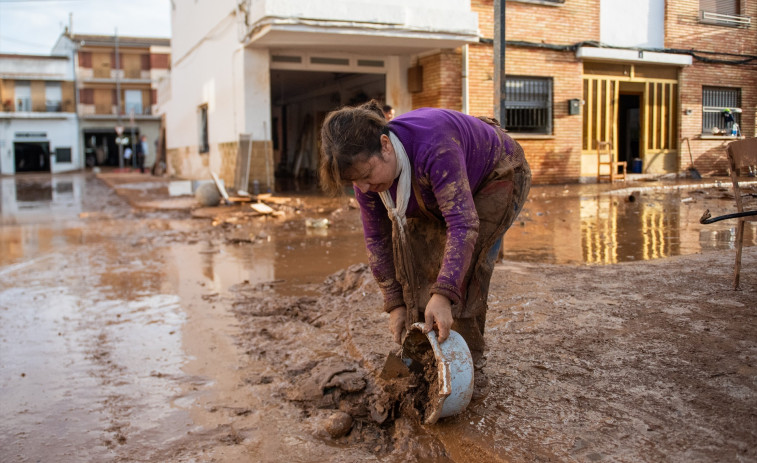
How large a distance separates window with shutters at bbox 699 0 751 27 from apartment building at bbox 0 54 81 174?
4330cm

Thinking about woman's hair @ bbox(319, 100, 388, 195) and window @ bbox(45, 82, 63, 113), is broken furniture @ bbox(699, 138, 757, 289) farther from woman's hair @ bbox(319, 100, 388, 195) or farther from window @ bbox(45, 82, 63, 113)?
window @ bbox(45, 82, 63, 113)

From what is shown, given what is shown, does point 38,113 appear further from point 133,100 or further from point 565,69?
point 565,69

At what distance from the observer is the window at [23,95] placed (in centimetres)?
4688

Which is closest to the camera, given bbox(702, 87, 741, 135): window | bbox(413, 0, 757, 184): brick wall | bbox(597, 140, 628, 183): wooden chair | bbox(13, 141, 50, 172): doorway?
bbox(413, 0, 757, 184): brick wall

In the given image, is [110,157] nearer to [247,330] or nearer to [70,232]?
[70,232]

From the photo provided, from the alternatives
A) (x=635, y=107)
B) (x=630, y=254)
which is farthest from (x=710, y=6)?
(x=630, y=254)

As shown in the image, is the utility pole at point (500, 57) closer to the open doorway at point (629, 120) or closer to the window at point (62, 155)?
the open doorway at point (629, 120)

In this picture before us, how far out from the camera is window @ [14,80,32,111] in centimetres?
4688

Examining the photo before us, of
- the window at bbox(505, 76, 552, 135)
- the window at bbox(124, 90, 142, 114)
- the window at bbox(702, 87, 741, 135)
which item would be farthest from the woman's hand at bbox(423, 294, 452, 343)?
the window at bbox(124, 90, 142, 114)

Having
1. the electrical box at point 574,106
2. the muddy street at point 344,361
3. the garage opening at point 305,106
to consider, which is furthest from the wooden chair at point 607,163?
the muddy street at point 344,361

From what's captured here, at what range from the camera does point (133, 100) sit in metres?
51.9

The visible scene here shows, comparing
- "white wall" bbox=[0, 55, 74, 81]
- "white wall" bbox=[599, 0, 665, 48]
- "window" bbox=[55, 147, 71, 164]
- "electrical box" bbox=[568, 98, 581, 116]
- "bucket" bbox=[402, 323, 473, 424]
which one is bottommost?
"bucket" bbox=[402, 323, 473, 424]

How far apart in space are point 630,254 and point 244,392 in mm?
4661

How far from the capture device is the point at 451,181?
7.82 ft
